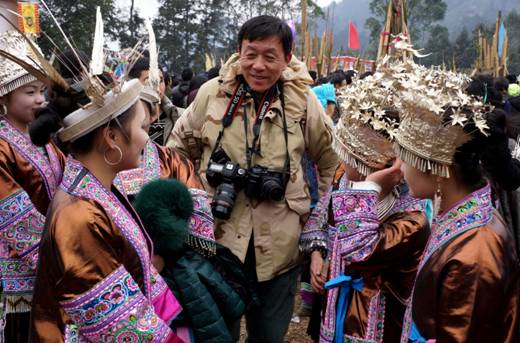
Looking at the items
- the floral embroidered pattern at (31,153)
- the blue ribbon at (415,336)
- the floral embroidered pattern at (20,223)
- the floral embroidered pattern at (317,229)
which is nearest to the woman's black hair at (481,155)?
the blue ribbon at (415,336)

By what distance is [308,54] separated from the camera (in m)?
11.9

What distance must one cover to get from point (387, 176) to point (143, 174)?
113cm

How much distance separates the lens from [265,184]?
8.27 feet

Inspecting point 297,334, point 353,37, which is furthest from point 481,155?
point 353,37

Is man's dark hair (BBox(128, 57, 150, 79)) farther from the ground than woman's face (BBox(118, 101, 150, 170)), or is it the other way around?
man's dark hair (BBox(128, 57, 150, 79))

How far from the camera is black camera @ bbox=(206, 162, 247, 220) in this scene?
8.33 ft

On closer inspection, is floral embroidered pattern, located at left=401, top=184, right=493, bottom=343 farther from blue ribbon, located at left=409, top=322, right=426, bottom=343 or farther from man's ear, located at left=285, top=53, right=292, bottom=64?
man's ear, located at left=285, top=53, right=292, bottom=64

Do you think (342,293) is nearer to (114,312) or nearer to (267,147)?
(267,147)

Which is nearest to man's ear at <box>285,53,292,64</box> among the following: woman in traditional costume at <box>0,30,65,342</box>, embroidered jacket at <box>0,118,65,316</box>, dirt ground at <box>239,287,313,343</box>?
woman in traditional costume at <box>0,30,65,342</box>

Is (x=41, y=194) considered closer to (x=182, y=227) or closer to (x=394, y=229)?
(x=182, y=227)

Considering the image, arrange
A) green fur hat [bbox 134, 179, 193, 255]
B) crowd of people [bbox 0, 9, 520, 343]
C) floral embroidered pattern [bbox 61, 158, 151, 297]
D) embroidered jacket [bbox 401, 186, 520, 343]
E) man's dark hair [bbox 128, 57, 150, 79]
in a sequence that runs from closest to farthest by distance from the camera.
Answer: embroidered jacket [bbox 401, 186, 520, 343], crowd of people [bbox 0, 9, 520, 343], floral embroidered pattern [bbox 61, 158, 151, 297], green fur hat [bbox 134, 179, 193, 255], man's dark hair [bbox 128, 57, 150, 79]

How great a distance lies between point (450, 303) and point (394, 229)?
612 millimetres

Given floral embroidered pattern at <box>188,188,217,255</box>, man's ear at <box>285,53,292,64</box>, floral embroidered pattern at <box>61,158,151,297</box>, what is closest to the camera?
floral embroidered pattern at <box>61,158,151,297</box>

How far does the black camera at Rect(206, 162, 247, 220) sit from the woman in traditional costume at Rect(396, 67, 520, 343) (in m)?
0.97
